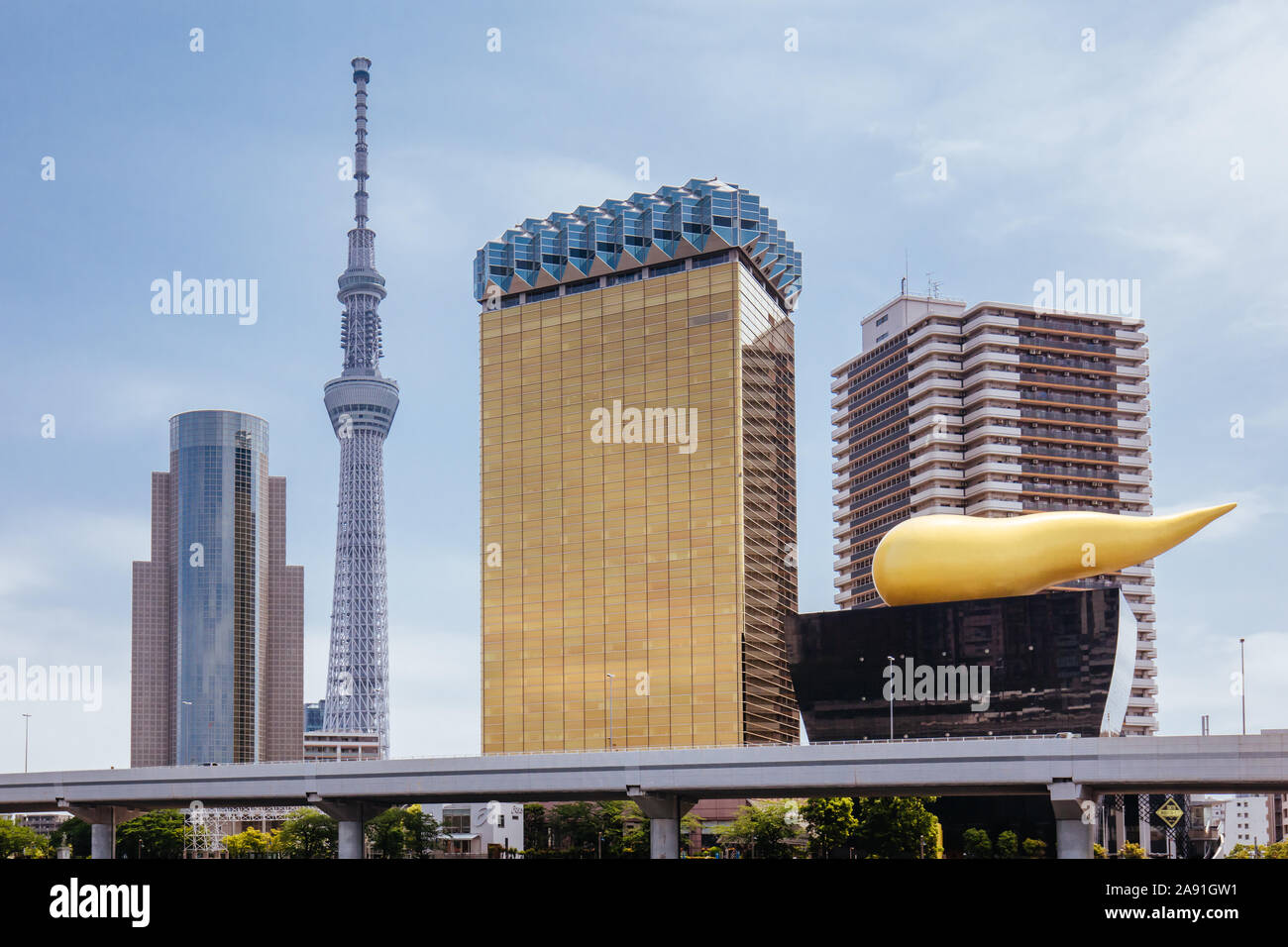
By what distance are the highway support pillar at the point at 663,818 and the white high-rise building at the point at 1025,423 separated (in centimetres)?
8112

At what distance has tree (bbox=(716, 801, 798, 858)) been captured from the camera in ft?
371

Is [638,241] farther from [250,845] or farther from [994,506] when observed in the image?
[250,845]

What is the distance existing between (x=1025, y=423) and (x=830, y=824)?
74.6m

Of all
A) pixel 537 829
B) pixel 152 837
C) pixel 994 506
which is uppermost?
pixel 994 506

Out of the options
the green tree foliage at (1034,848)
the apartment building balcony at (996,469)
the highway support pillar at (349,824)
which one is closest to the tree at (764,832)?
the green tree foliage at (1034,848)

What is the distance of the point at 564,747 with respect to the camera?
15538cm

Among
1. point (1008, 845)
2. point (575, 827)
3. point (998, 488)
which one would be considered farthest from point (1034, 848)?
point (998, 488)

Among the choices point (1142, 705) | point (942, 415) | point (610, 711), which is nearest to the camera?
point (610, 711)

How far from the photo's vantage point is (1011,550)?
9200 cm

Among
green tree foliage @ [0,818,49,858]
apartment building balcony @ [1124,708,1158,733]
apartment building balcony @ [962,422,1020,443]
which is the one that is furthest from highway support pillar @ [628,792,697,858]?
apartment building balcony @ [1124,708,1158,733]

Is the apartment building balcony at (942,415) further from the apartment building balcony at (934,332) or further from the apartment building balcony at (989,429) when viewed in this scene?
the apartment building balcony at (934,332)

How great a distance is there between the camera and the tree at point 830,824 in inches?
4163
